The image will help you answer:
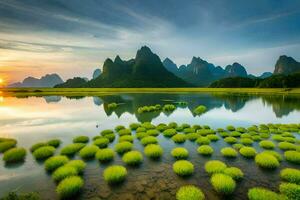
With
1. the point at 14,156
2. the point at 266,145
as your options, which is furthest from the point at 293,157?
the point at 14,156

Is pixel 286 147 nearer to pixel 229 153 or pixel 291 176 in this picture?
pixel 229 153

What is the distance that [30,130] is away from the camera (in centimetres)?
2805

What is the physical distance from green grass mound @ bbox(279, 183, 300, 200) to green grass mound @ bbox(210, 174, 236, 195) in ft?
8.61

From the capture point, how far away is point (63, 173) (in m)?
13.6

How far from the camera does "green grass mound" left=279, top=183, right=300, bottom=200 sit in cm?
1080

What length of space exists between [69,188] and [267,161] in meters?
14.2

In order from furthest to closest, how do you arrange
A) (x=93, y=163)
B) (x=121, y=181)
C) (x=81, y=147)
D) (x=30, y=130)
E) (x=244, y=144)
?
(x=30, y=130) → (x=244, y=144) → (x=81, y=147) → (x=93, y=163) → (x=121, y=181)

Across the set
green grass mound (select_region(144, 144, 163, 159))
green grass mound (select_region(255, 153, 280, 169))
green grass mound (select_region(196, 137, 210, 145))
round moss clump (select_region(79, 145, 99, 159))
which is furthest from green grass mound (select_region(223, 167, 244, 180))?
round moss clump (select_region(79, 145, 99, 159))

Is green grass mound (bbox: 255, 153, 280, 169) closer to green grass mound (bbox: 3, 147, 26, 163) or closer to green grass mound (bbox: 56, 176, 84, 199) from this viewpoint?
green grass mound (bbox: 56, 176, 84, 199)

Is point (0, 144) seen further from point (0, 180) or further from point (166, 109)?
point (166, 109)

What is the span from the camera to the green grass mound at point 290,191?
10.8 metres

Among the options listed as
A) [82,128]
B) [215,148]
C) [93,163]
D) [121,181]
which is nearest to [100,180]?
[121,181]

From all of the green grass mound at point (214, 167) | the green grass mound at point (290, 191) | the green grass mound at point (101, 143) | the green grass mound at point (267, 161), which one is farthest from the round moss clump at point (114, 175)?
the green grass mound at point (267, 161)

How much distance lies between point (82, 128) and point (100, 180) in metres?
17.2
